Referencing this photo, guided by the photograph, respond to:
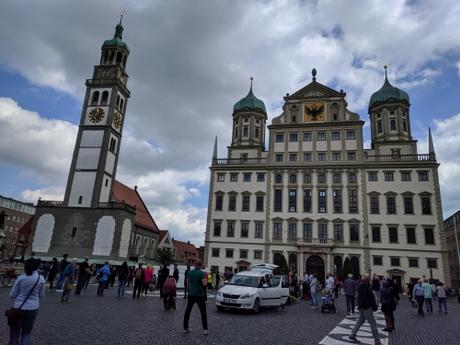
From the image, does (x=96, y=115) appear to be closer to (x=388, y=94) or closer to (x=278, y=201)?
(x=278, y=201)

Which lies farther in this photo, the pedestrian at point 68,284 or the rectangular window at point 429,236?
the rectangular window at point 429,236

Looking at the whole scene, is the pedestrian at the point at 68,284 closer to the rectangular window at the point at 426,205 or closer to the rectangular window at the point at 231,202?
the rectangular window at the point at 231,202

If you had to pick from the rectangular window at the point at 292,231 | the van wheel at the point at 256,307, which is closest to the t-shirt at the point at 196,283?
the van wheel at the point at 256,307

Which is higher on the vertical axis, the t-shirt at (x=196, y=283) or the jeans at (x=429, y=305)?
the t-shirt at (x=196, y=283)

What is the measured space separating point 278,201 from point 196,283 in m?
37.7

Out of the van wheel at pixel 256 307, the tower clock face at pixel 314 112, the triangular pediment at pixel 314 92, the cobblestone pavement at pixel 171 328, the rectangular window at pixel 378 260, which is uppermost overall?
the triangular pediment at pixel 314 92

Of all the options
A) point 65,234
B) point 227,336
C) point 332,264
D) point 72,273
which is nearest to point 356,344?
point 227,336

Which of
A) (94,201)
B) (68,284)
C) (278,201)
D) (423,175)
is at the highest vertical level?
(423,175)

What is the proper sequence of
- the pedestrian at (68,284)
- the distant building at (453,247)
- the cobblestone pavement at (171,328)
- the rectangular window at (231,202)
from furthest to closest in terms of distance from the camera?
1. the distant building at (453,247)
2. the rectangular window at (231,202)
3. the pedestrian at (68,284)
4. the cobblestone pavement at (171,328)

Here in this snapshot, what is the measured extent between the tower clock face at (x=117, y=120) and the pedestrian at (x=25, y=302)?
44.1m

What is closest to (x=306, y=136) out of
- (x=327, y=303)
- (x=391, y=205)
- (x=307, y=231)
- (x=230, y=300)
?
(x=307, y=231)

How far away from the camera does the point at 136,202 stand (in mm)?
61938

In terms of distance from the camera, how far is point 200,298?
9.02 meters

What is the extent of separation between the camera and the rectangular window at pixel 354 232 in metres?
42.2
